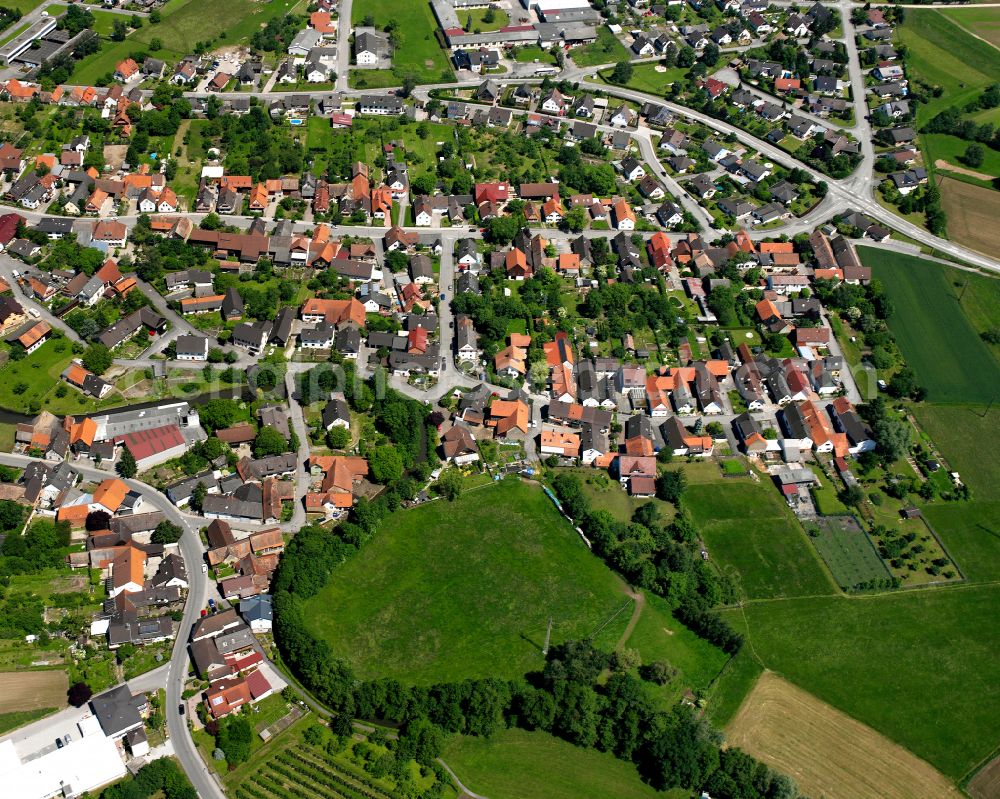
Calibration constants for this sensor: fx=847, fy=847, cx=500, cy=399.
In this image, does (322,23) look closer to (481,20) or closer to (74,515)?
(481,20)

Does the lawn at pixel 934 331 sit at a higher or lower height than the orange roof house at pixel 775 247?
lower

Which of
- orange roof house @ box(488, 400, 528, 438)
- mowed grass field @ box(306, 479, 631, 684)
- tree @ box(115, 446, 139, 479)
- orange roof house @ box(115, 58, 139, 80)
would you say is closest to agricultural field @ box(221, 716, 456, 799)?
mowed grass field @ box(306, 479, 631, 684)

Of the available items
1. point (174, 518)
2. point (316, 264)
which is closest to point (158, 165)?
point (316, 264)

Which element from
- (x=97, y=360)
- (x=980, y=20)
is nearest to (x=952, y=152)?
(x=980, y=20)

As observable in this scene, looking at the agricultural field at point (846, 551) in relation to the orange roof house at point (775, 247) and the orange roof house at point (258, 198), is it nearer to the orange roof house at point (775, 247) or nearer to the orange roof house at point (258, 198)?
the orange roof house at point (775, 247)

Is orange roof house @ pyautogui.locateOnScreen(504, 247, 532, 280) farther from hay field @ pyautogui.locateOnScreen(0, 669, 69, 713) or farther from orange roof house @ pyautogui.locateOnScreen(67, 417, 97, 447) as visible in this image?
hay field @ pyautogui.locateOnScreen(0, 669, 69, 713)

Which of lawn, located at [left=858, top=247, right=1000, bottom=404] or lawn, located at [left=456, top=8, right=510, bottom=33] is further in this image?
lawn, located at [left=456, top=8, right=510, bottom=33]

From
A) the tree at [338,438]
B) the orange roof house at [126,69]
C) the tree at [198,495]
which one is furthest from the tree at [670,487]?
the orange roof house at [126,69]
